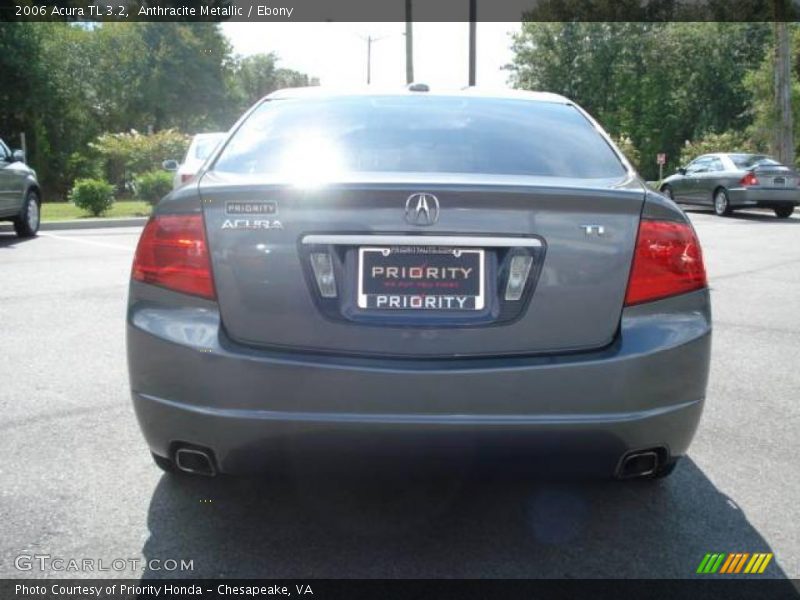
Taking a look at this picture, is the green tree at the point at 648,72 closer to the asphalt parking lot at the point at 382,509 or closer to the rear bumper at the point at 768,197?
the rear bumper at the point at 768,197

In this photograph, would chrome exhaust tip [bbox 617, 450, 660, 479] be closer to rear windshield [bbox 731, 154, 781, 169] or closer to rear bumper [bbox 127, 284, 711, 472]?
rear bumper [bbox 127, 284, 711, 472]

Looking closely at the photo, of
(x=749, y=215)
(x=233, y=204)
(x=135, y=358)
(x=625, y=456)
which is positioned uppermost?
(x=233, y=204)

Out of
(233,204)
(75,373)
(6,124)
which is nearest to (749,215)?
(75,373)

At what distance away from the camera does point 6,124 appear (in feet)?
123

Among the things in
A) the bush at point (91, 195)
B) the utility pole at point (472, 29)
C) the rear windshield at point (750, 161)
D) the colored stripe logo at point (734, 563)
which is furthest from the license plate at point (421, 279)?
the utility pole at point (472, 29)

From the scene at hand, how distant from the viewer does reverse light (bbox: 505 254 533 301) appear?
2.81 meters

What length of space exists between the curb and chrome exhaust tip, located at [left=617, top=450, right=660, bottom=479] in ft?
48.8

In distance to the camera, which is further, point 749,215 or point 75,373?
point 749,215

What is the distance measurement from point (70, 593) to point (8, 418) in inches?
81.5

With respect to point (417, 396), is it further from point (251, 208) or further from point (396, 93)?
point (396, 93)

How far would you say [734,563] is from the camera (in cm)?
302

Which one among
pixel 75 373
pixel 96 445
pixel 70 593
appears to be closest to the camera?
pixel 70 593

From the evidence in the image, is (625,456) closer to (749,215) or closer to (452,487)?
(452,487)

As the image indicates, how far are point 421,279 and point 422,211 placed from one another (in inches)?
8.1
